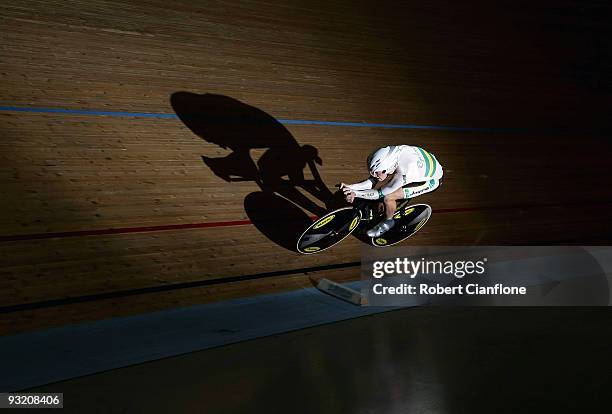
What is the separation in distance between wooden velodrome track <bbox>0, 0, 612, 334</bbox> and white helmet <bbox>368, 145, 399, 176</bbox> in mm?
1160

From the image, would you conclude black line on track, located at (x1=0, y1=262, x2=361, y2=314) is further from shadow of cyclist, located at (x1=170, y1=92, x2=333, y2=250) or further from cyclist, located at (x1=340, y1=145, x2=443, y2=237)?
cyclist, located at (x1=340, y1=145, x2=443, y2=237)

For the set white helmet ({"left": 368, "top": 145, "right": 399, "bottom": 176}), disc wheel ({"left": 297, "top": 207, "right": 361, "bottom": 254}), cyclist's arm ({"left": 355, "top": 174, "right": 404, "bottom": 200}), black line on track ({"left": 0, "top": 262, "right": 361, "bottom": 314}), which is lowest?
black line on track ({"left": 0, "top": 262, "right": 361, "bottom": 314})

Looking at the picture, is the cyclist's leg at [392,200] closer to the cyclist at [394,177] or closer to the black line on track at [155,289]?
the cyclist at [394,177]

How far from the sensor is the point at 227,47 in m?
5.44

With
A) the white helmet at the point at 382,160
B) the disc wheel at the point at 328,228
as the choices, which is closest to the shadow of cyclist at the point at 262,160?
the disc wheel at the point at 328,228

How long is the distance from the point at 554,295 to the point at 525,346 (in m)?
1.42

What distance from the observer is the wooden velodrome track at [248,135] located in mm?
4219

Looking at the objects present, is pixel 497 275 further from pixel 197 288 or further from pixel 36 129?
pixel 36 129

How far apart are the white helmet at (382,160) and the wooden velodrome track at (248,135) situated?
3.81 ft

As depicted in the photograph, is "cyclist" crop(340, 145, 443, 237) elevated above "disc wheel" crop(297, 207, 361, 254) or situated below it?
above

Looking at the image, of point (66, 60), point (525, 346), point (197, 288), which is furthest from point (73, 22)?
point (525, 346)

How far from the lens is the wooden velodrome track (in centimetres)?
422

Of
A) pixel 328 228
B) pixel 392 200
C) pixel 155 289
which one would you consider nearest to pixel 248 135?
pixel 328 228

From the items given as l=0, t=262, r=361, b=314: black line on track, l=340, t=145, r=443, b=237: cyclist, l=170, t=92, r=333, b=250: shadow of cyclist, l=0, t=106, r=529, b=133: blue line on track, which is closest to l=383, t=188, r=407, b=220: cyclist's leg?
l=340, t=145, r=443, b=237: cyclist
